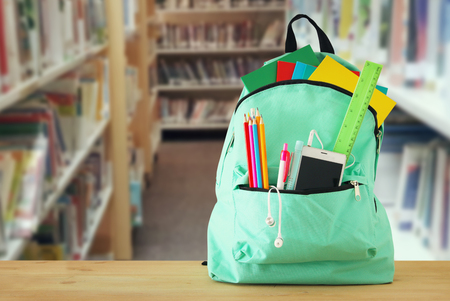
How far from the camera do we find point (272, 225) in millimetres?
471

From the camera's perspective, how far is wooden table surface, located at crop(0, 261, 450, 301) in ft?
1.47

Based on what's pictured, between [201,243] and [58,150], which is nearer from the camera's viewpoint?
[58,150]

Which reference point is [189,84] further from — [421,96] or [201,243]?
[421,96]

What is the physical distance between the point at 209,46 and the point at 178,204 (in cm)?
218

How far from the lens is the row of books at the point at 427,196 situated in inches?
46.0

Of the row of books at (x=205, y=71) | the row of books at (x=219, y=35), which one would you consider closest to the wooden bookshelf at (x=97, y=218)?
the row of books at (x=205, y=71)

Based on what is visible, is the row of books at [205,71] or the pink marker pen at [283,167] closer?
the pink marker pen at [283,167]

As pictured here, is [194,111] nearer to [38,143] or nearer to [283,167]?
[38,143]

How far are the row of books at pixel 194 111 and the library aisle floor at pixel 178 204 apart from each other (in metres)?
0.33

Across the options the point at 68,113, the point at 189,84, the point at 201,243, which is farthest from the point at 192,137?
the point at 68,113

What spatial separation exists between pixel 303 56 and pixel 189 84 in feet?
14.9

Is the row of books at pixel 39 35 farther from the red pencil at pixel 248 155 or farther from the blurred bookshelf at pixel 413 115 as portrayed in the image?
the blurred bookshelf at pixel 413 115

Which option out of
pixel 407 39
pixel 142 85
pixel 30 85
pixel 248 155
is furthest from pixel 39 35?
pixel 142 85

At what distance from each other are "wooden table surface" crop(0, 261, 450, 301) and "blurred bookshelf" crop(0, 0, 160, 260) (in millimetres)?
629
